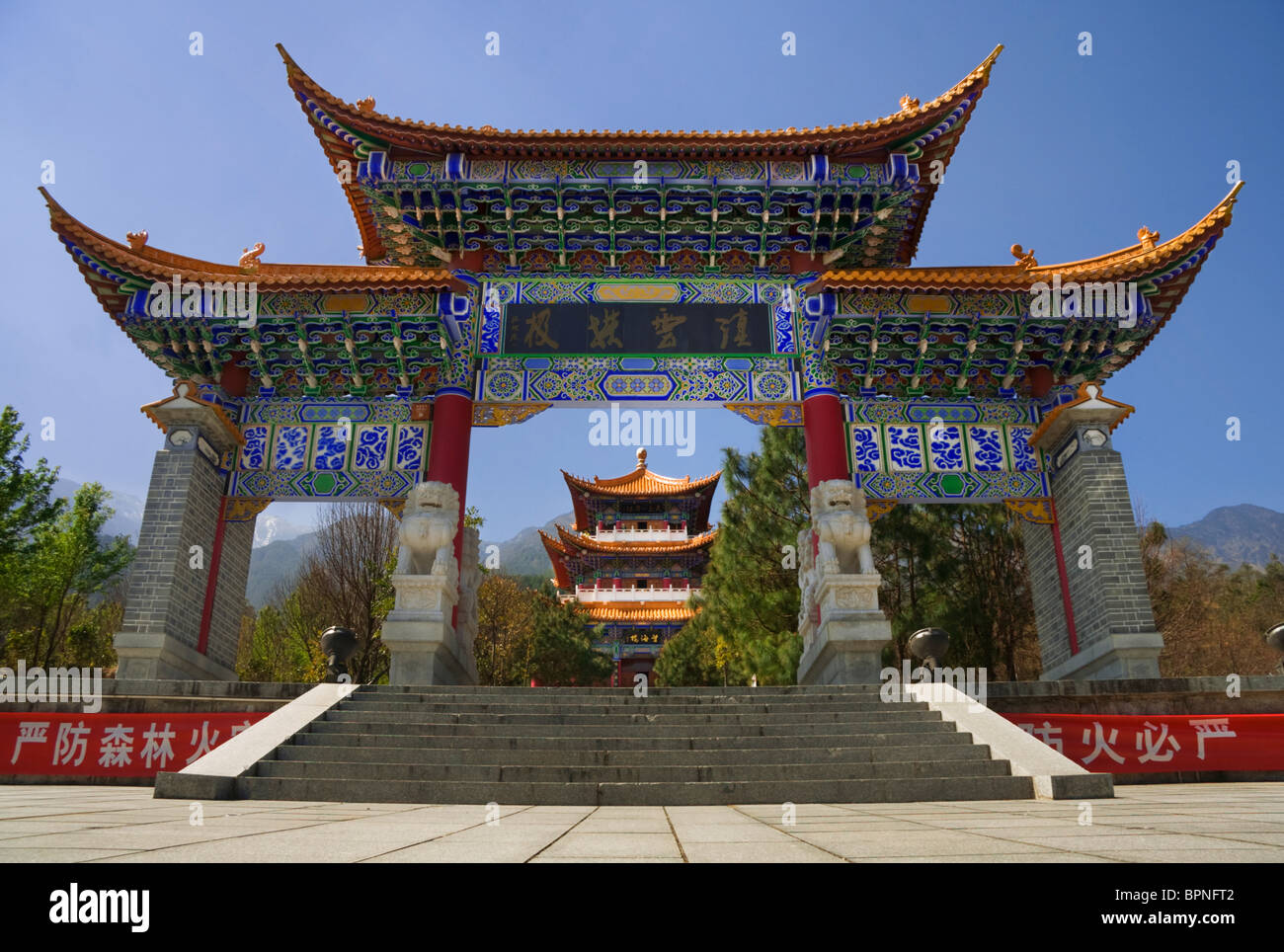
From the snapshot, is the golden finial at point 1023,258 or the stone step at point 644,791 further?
A: the golden finial at point 1023,258

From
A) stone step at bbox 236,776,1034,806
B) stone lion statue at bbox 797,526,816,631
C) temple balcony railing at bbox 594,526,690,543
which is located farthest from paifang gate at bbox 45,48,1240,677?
temple balcony railing at bbox 594,526,690,543

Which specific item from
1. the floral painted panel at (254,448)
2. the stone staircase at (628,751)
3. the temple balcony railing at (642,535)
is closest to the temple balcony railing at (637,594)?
the temple balcony railing at (642,535)

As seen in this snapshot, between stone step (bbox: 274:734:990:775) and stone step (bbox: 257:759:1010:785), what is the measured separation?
0.16 metres

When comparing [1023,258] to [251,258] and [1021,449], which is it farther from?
[251,258]

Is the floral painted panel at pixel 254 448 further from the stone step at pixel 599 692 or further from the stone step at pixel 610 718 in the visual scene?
the stone step at pixel 610 718

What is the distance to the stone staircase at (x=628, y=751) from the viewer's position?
4855 mm

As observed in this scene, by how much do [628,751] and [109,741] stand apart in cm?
475

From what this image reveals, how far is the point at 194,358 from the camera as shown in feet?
38.4

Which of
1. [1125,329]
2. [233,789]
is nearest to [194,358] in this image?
[233,789]

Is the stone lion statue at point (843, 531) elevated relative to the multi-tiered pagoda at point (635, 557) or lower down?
lower down

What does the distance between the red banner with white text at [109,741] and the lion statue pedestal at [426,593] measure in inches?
95.6

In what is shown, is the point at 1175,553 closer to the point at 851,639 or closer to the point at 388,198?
the point at 851,639

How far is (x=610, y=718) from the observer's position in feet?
22.1
